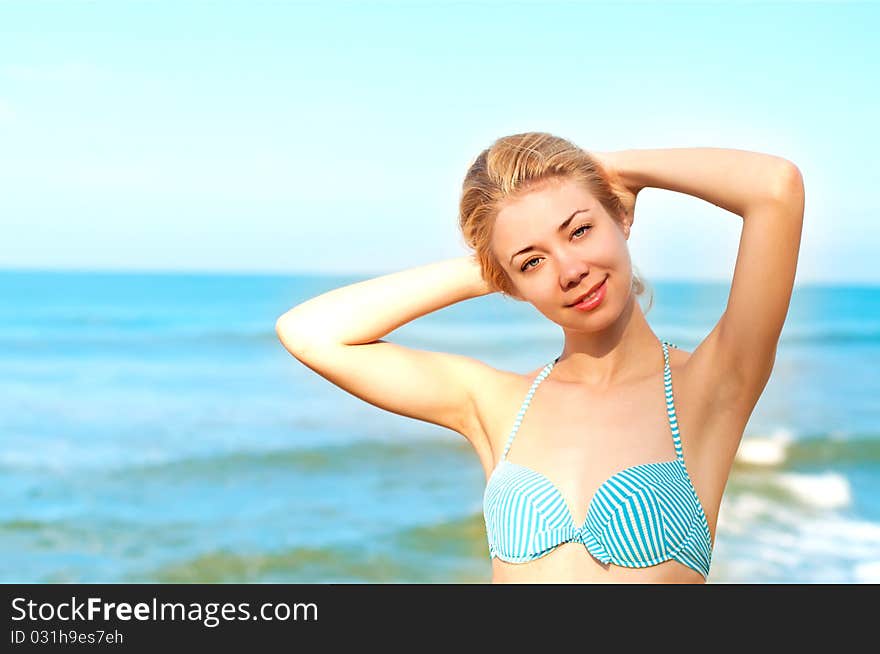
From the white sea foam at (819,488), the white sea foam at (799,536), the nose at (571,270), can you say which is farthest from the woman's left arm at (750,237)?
the white sea foam at (819,488)

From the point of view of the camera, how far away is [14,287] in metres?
31.0

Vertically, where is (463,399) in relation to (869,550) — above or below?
below

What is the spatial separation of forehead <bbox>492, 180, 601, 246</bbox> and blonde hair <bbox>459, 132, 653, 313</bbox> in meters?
0.02

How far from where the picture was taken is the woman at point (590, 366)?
2529mm

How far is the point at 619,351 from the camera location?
2.82m

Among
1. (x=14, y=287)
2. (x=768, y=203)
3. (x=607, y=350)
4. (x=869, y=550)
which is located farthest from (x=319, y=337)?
(x=14, y=287)

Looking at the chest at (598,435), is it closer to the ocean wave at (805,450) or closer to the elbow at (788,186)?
the elbow at (788,186)

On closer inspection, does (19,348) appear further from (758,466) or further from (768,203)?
(768,203)

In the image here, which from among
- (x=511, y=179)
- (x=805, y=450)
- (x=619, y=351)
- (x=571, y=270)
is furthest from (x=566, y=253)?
(x=805, y=450)

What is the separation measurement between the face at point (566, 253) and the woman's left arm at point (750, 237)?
0.69 ft

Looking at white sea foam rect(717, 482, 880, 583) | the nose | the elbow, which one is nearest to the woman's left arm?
the elbow

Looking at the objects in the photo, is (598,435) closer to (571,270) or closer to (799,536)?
(571,270)

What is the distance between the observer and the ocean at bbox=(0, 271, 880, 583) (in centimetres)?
977

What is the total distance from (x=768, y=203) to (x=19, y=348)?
2119 cm
